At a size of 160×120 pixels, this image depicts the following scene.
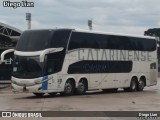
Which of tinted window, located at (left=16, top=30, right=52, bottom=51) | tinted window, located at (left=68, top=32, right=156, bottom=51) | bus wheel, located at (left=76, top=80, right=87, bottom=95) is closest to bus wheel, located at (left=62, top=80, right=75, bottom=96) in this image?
bus wheel, located at (left=76, top=80, right=87, bottom=95)

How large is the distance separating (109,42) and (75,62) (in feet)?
11.8

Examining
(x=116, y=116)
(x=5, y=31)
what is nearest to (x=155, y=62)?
(x=5, y=31)

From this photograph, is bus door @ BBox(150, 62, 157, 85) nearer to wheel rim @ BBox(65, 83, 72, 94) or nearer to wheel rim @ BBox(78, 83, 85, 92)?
wheel rim @ BBox(78, 83, 85, 92)

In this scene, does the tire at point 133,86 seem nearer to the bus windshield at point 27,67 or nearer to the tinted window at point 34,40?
the tinted window at point 34,40

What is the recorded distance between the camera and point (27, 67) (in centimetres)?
2512

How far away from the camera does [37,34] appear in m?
25.4

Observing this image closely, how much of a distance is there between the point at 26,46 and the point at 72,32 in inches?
102

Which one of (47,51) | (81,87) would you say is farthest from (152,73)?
(47,51)

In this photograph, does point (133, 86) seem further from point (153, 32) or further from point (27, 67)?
point (153, 32)

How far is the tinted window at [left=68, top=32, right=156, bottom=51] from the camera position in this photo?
26656mm

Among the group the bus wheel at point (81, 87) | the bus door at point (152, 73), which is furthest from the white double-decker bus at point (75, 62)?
the bus door at point (152, 73)

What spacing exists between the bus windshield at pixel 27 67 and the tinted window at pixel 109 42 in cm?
213

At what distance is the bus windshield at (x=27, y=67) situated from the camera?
24797 millimetres

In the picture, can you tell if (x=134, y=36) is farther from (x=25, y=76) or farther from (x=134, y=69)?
(x=25, y=76)
